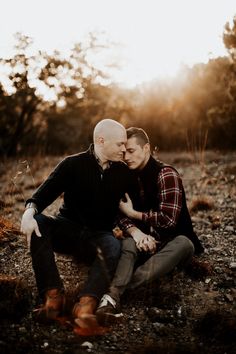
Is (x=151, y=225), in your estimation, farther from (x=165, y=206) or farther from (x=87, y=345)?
(x=87, y=345)

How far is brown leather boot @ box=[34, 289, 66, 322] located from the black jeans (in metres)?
0.07

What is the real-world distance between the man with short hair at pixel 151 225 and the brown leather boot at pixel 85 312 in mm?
367

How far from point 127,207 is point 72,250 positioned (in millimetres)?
833

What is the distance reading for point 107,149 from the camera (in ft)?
15.9

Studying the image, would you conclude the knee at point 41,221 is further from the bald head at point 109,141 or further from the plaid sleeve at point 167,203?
the plaid sleeve at point 167,203

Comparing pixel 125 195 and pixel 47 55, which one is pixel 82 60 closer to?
pixel 47 55

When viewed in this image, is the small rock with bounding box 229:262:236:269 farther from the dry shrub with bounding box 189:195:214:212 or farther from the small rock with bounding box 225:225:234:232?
the dry shrub with bounding box 189:195:214:212

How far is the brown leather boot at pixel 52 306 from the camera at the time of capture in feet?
12.8

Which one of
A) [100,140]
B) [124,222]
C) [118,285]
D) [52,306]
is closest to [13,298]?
[52,306]

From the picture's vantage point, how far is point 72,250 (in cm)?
482

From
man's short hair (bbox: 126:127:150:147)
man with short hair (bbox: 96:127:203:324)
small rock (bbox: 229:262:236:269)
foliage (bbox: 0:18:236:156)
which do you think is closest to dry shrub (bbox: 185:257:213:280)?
man with short hair (bbox: 96:127:203:324)

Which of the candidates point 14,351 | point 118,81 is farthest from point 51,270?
point 118,81

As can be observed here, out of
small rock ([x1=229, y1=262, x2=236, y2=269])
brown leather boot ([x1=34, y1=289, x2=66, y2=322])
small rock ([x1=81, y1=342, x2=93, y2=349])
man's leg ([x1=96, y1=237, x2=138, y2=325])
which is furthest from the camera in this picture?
small rock ([x1=229, y1=262, x2=236, y2=269])

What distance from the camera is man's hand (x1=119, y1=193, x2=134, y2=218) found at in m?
5.08
